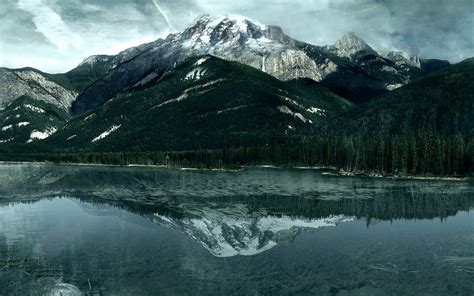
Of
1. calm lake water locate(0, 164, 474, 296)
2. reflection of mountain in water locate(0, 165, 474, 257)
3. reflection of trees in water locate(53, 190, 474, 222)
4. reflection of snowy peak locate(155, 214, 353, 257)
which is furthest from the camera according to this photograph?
reflection of trees in water locate(53, 190, 474, 222)

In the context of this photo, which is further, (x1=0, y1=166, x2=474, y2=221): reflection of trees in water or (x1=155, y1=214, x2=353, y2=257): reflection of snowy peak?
(x1=0, y1=166, x2=474, y2=221): reflection of trees in water

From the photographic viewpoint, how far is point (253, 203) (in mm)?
121875

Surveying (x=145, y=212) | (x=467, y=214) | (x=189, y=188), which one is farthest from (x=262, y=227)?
(x=189, y=188)

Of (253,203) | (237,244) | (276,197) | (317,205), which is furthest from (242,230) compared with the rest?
(276,197)

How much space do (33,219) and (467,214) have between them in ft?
305

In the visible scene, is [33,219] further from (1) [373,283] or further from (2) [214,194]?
(1) [373,283]

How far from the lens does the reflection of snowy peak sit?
71875mm

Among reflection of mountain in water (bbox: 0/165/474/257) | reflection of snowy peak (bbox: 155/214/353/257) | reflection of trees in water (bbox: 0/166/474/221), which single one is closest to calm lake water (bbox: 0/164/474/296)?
reflection of snowy peak (bbox: 155/214/353/257)

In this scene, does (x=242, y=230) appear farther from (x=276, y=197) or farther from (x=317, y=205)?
(x=276, y=197)

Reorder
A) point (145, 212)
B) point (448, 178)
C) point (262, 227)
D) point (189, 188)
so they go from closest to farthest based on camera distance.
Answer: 1. point (262, 227)
2. point (145, 212)
3. point (189, 188)
4. point (448, 178)

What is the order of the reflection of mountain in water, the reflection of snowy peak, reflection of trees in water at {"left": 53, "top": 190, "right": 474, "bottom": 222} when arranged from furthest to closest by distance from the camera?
reflection of trees in water at {"left": 53, "top": 190, "right": 474, "bottom": 222}, the reflection of mountain in water, the reflection of snowy peak

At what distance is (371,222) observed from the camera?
317 feet

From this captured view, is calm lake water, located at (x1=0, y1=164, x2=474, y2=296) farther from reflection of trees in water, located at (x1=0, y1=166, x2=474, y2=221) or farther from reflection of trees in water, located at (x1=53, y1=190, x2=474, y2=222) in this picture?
reflection of trees in water, located at (x1=0, y1=166, x2=474, y2=221)

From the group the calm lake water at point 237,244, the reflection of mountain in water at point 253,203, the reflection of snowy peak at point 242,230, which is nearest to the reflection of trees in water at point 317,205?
the reflection of mountain in water at point 253,203
